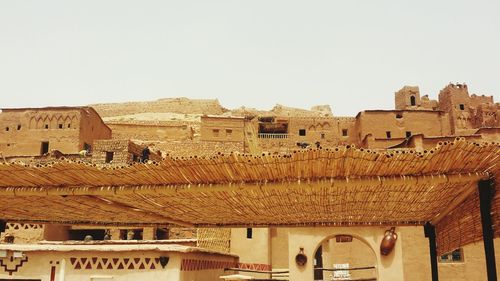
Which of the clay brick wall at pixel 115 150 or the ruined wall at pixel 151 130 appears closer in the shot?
the clay brick wall at pixel 115 150

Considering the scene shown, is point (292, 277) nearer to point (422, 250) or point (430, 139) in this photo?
point (422, 250)

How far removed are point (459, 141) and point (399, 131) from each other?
3364 cm

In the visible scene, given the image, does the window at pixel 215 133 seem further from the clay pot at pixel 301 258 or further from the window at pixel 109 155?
the clay pot at pixel 301 258

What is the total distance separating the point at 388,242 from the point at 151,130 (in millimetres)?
36959

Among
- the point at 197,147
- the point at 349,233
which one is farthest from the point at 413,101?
the point at 349,233

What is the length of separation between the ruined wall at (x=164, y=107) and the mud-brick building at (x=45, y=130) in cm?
2361

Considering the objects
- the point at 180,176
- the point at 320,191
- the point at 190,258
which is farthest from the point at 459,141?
the point at 190,258

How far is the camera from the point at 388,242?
12906 millimetres

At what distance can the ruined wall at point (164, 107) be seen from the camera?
198ft

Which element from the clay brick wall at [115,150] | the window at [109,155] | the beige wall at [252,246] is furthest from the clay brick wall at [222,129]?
the beige wall at [252,246]

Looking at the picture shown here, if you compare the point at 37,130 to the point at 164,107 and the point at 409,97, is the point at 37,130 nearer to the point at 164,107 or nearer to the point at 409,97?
the point at 164,107

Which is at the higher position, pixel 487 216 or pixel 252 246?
pixel 252 246

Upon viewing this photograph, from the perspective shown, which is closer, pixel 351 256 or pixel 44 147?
pixel 351 256

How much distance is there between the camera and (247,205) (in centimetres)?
598
